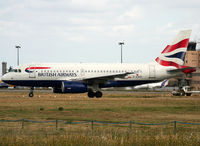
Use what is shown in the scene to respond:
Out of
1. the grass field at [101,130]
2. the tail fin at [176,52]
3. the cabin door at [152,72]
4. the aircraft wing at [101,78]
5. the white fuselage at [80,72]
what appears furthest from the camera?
the tail fin at [176,52]

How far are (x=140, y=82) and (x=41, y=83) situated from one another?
1462cm

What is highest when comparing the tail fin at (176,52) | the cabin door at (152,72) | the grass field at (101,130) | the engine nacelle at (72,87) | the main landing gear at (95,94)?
the tail fin at (176,52)

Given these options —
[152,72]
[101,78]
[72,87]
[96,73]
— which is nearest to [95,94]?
[96,73]

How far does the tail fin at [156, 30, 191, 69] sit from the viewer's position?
56156mm

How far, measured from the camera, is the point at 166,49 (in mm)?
56812

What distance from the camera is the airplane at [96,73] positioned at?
50.8 m

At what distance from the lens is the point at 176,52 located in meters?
56.3

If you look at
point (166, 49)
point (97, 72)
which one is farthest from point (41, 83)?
point (166, 49)

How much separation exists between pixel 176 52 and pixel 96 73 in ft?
42.5

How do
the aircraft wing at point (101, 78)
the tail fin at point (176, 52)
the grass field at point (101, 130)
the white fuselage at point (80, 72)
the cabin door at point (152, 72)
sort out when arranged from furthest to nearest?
1. the tail fin at point (176, 52)
2. the cabin door at point (152, 72)
3. the white fuselage at point (80, 72)
4. the aircraft wing at point (101, 78)
5. the grass field at point (101, 130)

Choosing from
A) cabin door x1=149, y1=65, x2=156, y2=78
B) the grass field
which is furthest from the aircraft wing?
the grass field

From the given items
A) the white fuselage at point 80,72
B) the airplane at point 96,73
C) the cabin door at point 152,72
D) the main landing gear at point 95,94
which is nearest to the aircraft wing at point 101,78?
the airplane at point 96,73

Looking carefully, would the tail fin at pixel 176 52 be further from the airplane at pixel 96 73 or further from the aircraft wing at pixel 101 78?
the aircraft wing at pixel 101 78

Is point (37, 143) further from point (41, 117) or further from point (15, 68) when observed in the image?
point (15, 68)
